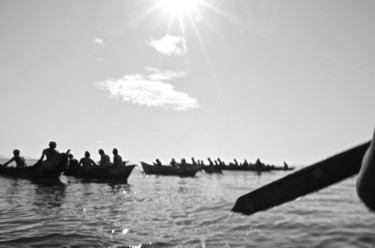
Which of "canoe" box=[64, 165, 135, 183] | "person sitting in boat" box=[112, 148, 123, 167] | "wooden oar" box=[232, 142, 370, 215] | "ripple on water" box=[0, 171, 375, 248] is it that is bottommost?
"ripple on water" box=[0, 171, 375, 248]

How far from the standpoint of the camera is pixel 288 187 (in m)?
1.16

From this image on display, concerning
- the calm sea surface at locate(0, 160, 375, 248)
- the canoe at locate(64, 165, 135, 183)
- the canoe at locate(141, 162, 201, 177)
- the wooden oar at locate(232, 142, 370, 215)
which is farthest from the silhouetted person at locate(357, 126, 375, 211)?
the canoe at locate(141, 162, 201, 177)

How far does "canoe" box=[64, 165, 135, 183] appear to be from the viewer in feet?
67.1

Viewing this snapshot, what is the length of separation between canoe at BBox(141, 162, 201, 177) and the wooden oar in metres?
38.0

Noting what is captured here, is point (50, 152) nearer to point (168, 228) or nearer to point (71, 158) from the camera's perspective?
point (71, 158)

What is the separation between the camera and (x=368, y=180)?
0.72 metres

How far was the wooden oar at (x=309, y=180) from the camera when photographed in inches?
42.1

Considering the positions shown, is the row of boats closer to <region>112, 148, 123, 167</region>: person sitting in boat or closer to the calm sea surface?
<region>112, 148, 123, 167</region>: person sitting in boat

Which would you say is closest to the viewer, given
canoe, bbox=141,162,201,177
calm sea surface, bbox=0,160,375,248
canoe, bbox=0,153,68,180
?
calm sea surface, bbox=0,160,375,248

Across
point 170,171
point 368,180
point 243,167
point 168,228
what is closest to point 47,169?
point 168,228

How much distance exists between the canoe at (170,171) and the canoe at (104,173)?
18202 mm

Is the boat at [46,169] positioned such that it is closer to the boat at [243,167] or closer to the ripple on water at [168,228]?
the ripple on water at [168,228]

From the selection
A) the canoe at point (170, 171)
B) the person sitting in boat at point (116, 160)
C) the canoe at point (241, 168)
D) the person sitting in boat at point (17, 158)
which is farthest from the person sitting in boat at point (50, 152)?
the canoe at point (241, 168)

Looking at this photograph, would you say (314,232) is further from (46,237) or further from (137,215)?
(46,237)
